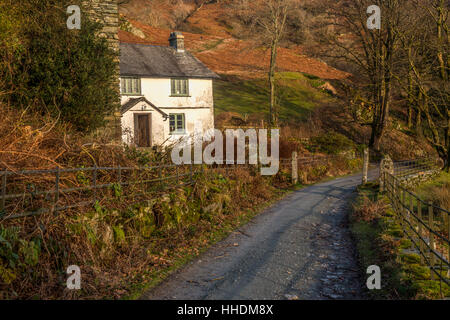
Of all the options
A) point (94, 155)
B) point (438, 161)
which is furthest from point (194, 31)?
point (94, 155)

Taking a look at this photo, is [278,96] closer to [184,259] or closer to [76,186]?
[184,259]

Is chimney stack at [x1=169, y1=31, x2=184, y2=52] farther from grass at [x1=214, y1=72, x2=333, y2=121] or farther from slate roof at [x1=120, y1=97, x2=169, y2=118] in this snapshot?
slate roof at [x1=120, y1=97, x2=169, y2=118]

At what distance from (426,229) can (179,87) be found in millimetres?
25007

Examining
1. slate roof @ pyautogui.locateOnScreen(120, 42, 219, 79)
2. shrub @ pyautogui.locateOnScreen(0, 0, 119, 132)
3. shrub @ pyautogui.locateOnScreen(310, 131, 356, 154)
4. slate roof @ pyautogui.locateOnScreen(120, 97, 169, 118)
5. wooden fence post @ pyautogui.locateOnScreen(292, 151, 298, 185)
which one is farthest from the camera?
slate roof @ pyautogui.locateOnScreen(120, 42, 219, 79)

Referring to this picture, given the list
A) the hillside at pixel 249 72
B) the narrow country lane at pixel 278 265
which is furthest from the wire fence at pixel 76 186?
the hillside at pixel 249 72

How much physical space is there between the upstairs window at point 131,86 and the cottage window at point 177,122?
11.0 feet

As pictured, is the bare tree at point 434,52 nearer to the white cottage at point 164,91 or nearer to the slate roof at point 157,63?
the white cottage at point 164,91

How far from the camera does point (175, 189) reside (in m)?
11.5

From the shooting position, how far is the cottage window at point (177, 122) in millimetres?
33750

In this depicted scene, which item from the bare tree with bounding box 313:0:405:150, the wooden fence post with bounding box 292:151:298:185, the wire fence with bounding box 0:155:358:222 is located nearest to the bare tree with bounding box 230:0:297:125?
the bare tree with bounding box 313:0:405:150

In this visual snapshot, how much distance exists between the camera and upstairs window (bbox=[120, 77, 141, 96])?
104ft

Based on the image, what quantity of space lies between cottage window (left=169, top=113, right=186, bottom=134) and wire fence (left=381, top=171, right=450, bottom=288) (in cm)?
1827

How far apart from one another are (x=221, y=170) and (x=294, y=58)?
48.5m
